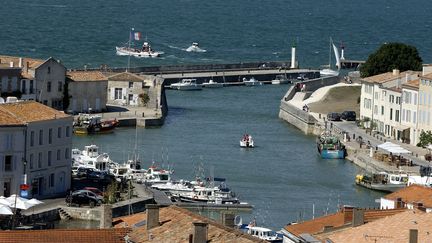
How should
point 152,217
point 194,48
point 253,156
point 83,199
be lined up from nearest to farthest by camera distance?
point 152,217 → point 83,199 → point 253,156 → point 194,48

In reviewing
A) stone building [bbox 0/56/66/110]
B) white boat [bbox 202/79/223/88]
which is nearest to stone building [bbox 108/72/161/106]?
stone building [bbox 0/56/66/110]

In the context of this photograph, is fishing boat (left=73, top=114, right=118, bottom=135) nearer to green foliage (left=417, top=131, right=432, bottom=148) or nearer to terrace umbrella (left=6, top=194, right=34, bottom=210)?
green foliage (left=417, top=131, right=432, bottom=148)

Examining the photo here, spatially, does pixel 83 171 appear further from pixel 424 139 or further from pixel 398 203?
pixel 398 203

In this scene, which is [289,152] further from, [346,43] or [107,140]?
[346,43]

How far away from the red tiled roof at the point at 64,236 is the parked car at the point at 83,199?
76.6ft

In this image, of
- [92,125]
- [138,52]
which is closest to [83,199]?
[92,125]

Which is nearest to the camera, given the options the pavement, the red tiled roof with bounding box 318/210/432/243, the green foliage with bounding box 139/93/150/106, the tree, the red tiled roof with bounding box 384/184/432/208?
the red tiled roof with bounding box 318/210/432/243

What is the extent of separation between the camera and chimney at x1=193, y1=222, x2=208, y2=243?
3591 cm

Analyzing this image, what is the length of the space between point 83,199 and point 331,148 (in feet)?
78.1

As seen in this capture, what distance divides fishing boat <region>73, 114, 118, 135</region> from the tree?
2040cm

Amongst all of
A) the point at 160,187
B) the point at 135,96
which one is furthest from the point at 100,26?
the point at 160,187

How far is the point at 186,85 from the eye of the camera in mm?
120688

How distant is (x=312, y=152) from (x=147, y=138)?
7.73m

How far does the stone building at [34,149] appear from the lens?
63.9 metres
